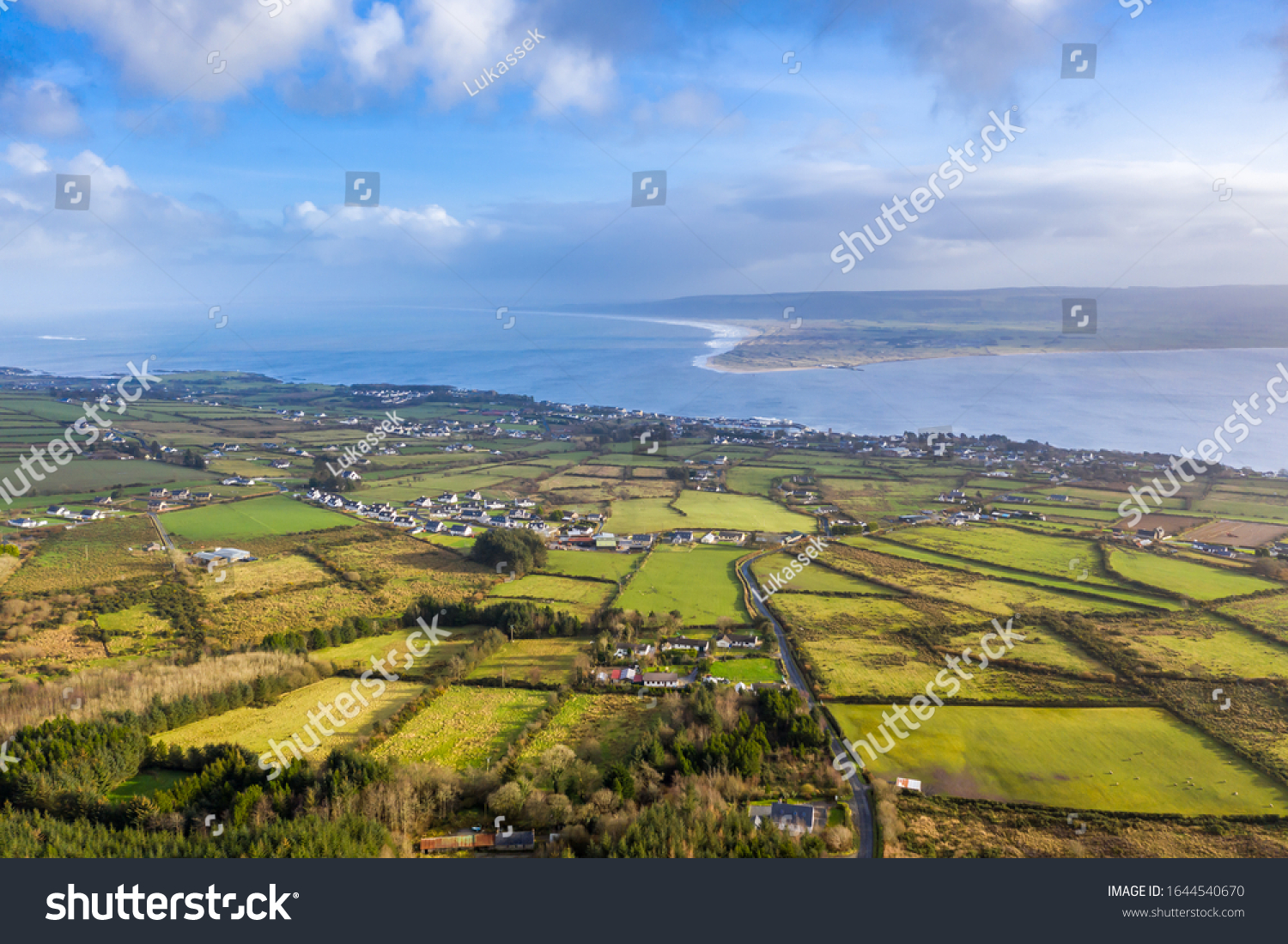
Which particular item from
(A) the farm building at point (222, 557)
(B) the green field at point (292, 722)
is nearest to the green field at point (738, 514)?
A: (B) the green field at point (292, 722)

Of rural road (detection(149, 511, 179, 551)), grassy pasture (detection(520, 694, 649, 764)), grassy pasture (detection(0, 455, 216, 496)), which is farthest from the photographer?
grassy pasture (detection(0, 455, 216, 496))

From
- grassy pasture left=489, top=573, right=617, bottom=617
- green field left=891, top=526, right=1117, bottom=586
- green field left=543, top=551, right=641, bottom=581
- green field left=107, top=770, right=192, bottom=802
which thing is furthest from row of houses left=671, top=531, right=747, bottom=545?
green field left=107, top=770, right=192, bottom=802

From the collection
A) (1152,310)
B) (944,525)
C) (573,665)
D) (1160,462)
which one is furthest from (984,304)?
(573,665)

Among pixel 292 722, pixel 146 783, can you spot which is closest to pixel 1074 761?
pixel 292 722

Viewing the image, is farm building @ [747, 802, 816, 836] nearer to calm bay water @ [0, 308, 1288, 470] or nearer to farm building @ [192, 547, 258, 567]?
farm building @ [192, 547, 258, 567]

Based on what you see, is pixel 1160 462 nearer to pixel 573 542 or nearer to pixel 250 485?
pixel 573 542

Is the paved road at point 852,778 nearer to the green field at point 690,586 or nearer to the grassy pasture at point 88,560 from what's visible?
the green field at point 690,586
